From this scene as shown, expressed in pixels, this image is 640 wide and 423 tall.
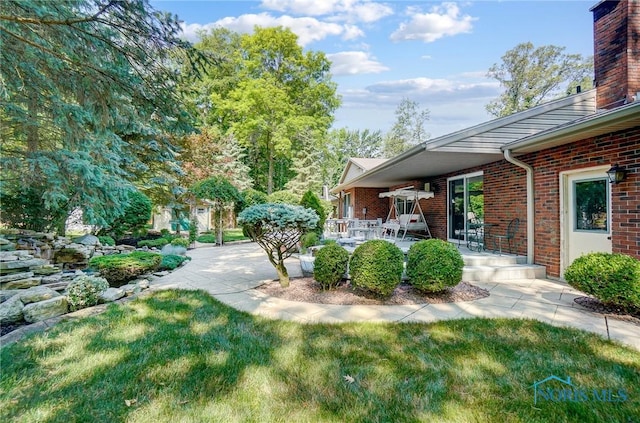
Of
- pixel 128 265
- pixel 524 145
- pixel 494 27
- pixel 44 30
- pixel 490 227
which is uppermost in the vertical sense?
pixel 494 27

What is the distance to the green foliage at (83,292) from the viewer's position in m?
3.99

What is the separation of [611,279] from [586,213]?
2248 mm

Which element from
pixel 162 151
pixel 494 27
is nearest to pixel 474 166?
pixel 494 27

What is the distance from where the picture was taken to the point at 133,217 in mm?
11328

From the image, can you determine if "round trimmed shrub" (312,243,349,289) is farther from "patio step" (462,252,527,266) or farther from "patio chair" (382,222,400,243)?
"patio chair" (382,222,400,243)

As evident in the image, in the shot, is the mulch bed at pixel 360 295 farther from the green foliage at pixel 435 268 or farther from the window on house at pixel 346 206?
the window on house at pixel 346 206

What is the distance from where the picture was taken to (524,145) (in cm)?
590

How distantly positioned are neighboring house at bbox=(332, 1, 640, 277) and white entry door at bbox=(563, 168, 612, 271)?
16 millimetres

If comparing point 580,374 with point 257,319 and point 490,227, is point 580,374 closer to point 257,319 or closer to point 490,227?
point 257,319

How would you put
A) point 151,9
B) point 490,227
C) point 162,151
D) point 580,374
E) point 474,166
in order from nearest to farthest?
point 580,374, point 151,9, point 490,227, point 474,166, point 162,151

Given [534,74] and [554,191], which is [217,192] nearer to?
[554,191]

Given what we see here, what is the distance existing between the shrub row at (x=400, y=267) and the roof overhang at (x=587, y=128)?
269cm

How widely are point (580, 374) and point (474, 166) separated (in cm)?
700

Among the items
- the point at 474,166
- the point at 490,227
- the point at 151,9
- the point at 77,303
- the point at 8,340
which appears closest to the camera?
the point at 8,340
